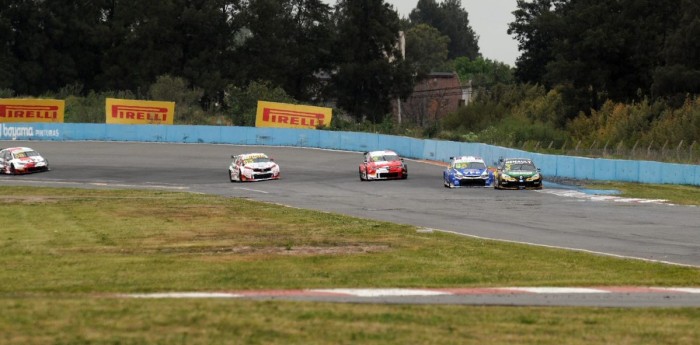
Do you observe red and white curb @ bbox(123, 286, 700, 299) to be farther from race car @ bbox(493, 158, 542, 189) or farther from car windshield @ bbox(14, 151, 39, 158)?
car windshield @ bbox(14, 151, 39, 158)

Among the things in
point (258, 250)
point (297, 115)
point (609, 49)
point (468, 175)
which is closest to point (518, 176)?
point (468, 175)

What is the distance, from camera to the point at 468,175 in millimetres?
50062

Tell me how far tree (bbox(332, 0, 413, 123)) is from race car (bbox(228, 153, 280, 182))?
63995mm

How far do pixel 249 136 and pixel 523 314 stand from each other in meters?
66.8

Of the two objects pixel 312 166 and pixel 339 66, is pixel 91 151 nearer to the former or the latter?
pixel 312 166

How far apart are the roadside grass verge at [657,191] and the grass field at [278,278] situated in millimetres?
13916

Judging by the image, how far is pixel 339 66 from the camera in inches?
4894

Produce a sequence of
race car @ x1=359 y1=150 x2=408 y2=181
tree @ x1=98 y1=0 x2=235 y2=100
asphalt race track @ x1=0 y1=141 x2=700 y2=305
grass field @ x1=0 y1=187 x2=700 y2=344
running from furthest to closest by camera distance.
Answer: tree @ x1=98 y1=0 x2=235 y2=100 < race car @ x1=359 y1=150 x2=408 y2=181 < asphalt race track @ x1=0 y1=141 x2=700 y2=305 < grass field @ x1=0 y1=187 x2=700 y2=344

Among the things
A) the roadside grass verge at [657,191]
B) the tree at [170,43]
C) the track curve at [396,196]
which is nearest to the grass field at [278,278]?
the track curve at [396,196]

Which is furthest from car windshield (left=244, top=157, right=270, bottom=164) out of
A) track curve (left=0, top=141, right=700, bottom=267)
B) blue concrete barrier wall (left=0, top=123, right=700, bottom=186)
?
blue concrete barrier wall (left=0, top=123, right=700, bottom=186)

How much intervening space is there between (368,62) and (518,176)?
244 ft

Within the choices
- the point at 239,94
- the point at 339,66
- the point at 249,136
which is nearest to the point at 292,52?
the point at 339,66

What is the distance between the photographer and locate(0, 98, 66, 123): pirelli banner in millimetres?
86062

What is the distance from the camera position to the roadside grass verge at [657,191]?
1699 inches
